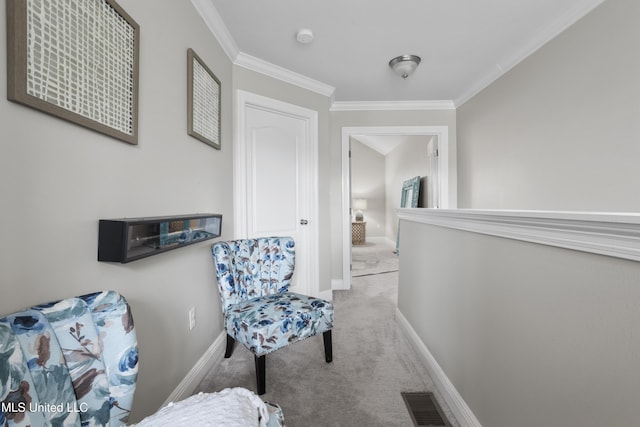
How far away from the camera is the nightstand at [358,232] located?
7242mm

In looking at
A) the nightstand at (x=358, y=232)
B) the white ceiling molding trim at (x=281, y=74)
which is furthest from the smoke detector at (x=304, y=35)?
the nightstand at (x=358, y=232)

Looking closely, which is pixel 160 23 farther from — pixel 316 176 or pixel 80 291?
pixel 316 176

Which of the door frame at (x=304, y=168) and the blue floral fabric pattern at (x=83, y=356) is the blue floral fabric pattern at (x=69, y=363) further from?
the door frame at (x=304, y=168)

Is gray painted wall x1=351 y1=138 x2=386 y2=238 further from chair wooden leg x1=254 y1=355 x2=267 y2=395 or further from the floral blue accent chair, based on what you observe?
chair wooden leg x1=254 y1=355 x2=267 y2=395

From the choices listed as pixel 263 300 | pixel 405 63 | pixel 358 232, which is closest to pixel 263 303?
pixel 263 300

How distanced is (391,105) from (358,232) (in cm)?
430

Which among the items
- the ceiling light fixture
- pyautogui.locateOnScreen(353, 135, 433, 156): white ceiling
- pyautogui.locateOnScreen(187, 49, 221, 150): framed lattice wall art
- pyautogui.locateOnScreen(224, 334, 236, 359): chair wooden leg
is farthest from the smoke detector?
pyautogui.locateOnScreen(353, 135, 433, 156): white ceiling

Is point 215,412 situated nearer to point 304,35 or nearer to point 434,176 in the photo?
point 304,35

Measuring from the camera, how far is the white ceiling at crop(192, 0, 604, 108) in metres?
1.79

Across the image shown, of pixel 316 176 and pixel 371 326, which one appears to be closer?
pixel 371 326

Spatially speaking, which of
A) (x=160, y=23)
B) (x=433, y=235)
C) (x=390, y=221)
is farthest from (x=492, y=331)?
(x=390, y=221)

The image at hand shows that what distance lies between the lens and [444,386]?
1498mm

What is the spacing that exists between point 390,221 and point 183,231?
6.59 m

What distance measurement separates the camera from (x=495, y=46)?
7.40ft
